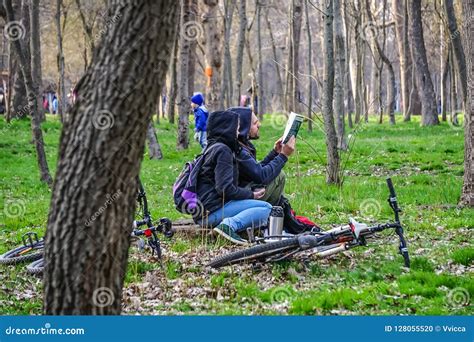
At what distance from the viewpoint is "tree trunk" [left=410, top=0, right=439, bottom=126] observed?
27219 mm

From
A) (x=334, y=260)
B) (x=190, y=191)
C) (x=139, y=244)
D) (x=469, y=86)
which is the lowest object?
(x=334, y=260)

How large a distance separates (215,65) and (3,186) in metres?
9.07

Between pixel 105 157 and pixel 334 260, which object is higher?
pixel 105 157

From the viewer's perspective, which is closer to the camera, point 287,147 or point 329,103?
point 287,147

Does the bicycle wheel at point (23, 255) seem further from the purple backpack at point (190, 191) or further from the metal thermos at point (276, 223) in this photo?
the metal thermos at point (276, 223)

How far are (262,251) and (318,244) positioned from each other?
1.73ft

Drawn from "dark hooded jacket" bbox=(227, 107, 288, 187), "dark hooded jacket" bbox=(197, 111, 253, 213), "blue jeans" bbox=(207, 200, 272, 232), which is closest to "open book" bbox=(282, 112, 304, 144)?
"dark hooded jacket" bbox=(227, 107, 288, 187)

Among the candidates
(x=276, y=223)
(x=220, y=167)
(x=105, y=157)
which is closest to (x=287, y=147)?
(x=220, y=167)

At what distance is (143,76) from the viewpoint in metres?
4.71

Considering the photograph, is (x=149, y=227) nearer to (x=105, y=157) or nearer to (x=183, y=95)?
(x=105, y=157)

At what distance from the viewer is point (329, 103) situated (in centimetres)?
1340

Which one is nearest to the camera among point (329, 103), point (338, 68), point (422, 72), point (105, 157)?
point (105, 157)

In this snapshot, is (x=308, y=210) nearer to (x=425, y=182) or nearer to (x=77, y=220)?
(x=425, y=182)

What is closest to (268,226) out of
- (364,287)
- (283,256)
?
(283,256)
